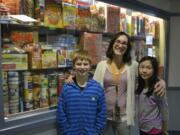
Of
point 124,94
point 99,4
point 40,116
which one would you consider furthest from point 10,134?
point 99,4

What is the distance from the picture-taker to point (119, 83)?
3.10 meters

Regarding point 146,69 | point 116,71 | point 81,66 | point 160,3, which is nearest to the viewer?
point 81,66

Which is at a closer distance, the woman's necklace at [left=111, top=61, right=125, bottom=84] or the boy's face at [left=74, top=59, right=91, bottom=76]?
the boy's face at [left=74, top=59, right=91, bottom=76]

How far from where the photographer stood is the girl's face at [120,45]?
10.0ft

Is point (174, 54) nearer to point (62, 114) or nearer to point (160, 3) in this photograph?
point (160, 3)

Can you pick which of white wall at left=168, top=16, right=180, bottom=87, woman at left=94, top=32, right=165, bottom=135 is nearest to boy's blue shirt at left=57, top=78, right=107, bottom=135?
woman at left=94, top=32, right=165, bottom=135

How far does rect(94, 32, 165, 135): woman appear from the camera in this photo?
310 cm

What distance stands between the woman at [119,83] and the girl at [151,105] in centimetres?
12

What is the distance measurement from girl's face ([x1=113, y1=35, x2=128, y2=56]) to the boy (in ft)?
1.20

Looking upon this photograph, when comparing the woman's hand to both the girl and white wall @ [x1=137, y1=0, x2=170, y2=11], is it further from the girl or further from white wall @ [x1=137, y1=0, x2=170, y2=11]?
white wall @ [x1=137, y1=0, x2=170, y2=11]

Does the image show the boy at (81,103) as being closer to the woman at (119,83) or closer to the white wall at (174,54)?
the woman at (119,83)

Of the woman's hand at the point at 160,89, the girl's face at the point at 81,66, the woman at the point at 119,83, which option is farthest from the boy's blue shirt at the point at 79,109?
the woman's hand at the point at 160,89

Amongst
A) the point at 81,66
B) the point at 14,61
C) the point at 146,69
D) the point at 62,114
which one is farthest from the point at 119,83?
the point at 14,61

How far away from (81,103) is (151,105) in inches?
27.8
